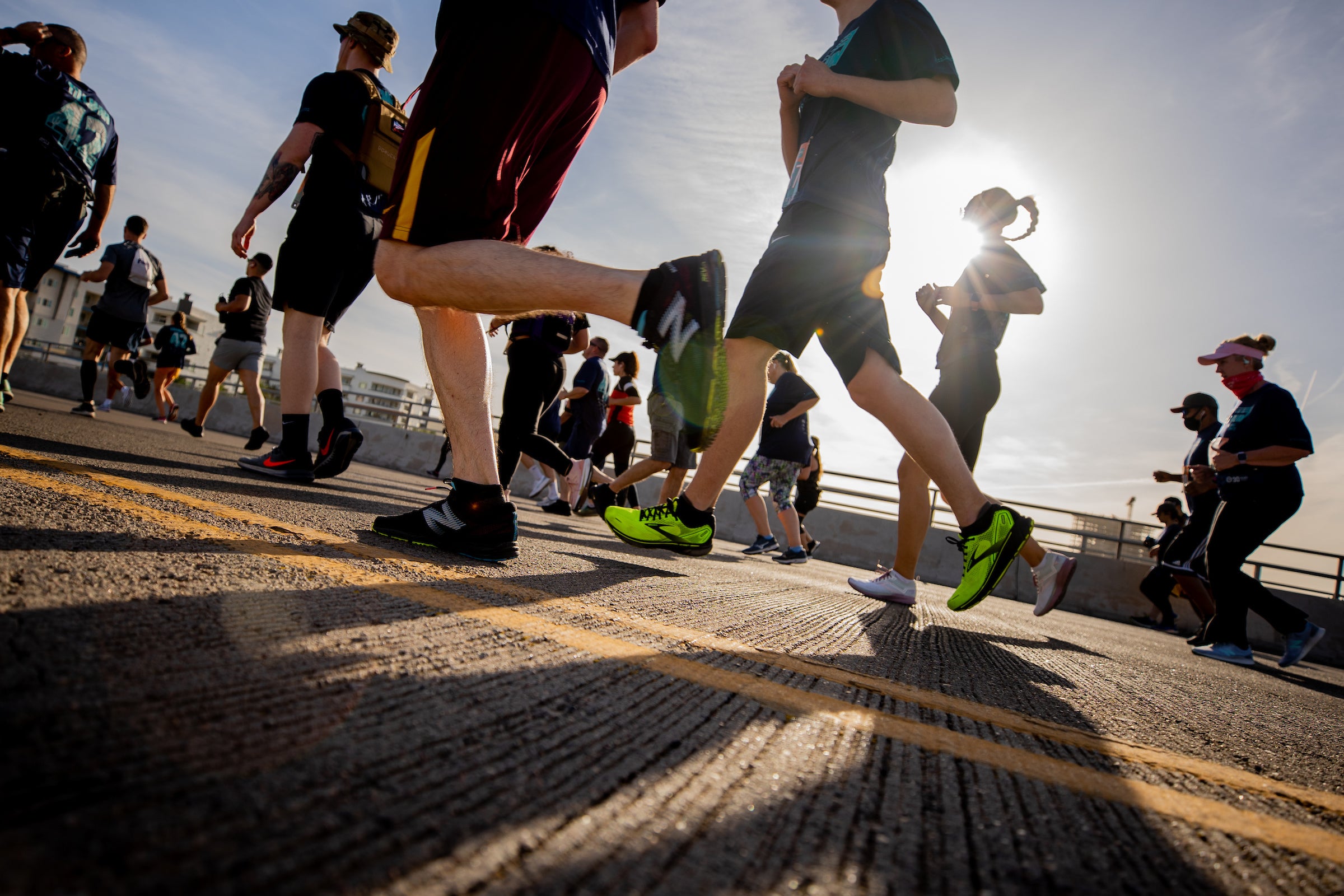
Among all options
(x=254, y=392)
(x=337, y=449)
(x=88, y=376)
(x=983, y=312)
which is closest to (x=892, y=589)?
(x=983, y=312)

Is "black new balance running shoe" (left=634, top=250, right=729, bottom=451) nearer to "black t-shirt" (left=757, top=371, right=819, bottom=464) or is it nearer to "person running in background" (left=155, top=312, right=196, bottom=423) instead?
"black t-shirt" (left=757, top=371, right=819, bottom=464)

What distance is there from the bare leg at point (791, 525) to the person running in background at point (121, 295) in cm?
690

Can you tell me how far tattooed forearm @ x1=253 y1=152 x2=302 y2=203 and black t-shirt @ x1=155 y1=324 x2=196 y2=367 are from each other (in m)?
7.52

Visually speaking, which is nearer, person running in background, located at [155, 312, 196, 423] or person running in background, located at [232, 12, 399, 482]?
person running in background, located at [232, 12, 399, 482]

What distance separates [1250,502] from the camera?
3.91 m

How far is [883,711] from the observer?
3.33 ft

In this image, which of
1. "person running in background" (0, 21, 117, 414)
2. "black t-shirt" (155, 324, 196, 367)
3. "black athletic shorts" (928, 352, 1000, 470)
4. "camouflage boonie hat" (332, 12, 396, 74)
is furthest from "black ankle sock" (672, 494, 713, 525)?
"black t-shirt" (155, 324, 196, 367)

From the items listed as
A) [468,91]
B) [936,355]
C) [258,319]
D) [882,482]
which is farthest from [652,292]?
[882,482]

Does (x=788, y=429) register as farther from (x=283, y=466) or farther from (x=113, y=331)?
(x=113, y=331)

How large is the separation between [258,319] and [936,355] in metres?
6.53

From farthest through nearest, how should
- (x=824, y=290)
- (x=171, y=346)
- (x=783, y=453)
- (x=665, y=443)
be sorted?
(x=171, y=346)
(x=783, y=453)
(x=665, y=443)
(x=824, y=290)

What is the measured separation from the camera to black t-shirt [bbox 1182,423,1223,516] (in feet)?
18.9

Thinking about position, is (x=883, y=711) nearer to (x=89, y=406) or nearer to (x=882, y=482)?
(x=89, y=406)

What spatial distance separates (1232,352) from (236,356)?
27.3 feet
